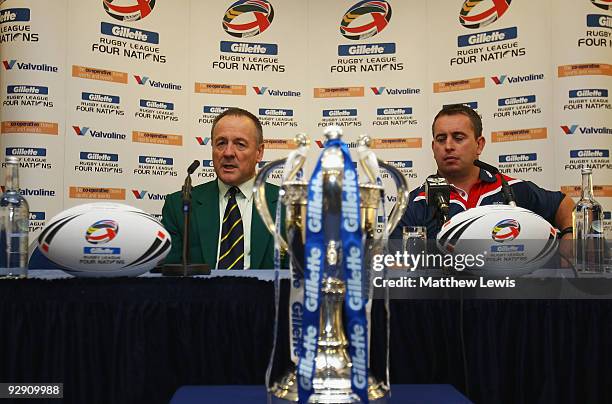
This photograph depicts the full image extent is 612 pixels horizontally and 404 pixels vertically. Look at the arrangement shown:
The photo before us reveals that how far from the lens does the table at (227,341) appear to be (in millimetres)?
1294

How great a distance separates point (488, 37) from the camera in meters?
4.67

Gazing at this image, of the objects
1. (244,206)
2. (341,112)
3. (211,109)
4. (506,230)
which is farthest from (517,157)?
(506,230)

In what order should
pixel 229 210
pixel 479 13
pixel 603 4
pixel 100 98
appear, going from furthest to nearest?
pixel 479 13 < pixel 100 98 < pixel 603 4 < pixel 229 210

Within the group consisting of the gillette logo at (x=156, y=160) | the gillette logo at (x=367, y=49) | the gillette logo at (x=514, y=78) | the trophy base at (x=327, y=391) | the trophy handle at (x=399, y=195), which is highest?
the gillette logo at (x=367, y=49)

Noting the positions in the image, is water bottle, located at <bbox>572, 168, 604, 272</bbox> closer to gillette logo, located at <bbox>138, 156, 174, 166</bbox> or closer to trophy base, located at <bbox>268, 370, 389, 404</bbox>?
trophy base, located at <bbox>268, 370, 389, 404</bbox>

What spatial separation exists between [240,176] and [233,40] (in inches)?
96.4

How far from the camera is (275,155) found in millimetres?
4961

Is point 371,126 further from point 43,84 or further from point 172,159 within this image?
point 43,84

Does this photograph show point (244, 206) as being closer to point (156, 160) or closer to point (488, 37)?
point (156, 160)

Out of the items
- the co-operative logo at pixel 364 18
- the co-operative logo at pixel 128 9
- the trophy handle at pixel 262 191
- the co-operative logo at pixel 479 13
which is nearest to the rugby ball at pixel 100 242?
the trophy handle at pixel 262 191

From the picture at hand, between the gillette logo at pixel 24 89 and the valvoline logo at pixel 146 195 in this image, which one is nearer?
the gillette logo at pixel 24 89

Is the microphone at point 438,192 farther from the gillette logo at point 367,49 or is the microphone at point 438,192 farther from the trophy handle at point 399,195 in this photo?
the gillette logo at point 367,49

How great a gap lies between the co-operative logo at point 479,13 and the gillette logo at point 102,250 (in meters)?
4.15

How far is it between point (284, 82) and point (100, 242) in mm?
3784
